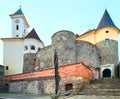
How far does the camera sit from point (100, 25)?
108ft

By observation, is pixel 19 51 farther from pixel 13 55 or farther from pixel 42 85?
pixel 42 85

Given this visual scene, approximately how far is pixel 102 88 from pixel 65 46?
38.3 feet

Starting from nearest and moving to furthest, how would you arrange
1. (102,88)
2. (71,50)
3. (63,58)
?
1. (102,88)
2. (63,58)
3. (71,50)

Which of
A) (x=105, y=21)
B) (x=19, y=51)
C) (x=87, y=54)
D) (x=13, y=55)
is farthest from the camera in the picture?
(x=13, y=55)

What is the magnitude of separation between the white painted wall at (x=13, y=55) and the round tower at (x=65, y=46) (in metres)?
9.44

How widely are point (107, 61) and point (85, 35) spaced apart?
19.6 ft

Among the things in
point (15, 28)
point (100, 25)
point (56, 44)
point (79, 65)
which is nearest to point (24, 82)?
point (56, 44)

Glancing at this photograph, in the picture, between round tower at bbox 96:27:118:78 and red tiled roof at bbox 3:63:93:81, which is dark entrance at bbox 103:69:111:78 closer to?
round tower at bbox 96:27:118:78

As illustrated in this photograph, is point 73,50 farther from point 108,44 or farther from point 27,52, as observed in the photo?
point 27,52

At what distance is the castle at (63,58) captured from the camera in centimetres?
2059

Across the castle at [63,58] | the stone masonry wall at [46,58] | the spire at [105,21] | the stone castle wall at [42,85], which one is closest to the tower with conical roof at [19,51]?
the castle at [63,58]

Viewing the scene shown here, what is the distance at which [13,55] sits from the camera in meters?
37.1

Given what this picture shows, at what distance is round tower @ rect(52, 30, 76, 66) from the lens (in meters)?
28.2

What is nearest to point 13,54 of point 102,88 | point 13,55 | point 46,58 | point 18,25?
point 13,55
